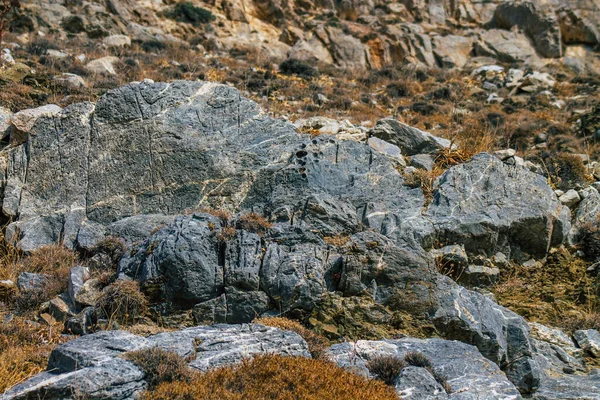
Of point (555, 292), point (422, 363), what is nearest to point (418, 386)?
point (422, 363)

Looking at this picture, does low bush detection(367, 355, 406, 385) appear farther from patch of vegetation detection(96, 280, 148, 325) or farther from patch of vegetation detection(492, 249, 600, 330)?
patch of vegetation detection(492, 249, 600, 330)

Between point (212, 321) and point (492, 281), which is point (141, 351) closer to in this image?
point (212, 321)

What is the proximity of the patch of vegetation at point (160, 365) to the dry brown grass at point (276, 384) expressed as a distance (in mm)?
129

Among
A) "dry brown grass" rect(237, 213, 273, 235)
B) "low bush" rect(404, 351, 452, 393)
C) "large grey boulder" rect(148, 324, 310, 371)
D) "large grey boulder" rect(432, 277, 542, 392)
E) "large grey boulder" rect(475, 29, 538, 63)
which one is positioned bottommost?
"large grey boulder" rect(432, 277, 542, 392)

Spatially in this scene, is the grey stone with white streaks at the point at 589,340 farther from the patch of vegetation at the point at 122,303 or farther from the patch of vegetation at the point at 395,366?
the patch of vegetation at the point at 122,303

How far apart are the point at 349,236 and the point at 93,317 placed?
3357mm

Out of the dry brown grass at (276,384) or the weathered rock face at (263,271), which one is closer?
the dry brown grass at (276,384)

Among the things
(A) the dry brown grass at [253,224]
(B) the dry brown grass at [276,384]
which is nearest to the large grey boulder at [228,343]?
(B) the dry brown grass at [276,384]

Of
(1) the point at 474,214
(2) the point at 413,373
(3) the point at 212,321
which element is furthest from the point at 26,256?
(1) the point at 474,214

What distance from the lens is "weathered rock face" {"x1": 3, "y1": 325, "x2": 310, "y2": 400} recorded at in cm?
444

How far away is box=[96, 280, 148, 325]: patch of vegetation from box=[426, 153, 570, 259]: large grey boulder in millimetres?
4338

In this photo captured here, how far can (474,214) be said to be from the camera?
8.77m

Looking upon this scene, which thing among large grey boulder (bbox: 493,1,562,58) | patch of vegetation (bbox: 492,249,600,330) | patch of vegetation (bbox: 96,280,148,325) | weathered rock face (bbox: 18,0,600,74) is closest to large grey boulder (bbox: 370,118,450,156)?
patch of vegetation (bbox: 492,249,600,330)

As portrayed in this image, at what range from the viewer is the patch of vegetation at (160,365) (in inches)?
185
